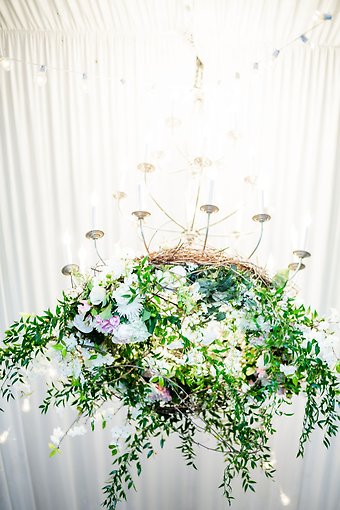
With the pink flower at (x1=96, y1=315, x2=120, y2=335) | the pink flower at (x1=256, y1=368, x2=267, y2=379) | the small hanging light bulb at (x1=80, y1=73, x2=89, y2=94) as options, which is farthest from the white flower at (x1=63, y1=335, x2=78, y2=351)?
the small hanging light bulb at (x1=80, y1=73, x2=89, y2=94)

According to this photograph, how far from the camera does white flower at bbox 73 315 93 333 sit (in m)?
1.27

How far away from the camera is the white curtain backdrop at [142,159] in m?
2.61

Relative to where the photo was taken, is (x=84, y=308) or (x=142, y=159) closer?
(x=84, y=308)

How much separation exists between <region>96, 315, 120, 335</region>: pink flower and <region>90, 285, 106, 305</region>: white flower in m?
0.04

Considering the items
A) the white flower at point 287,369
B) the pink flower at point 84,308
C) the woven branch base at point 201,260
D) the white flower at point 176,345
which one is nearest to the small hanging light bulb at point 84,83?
the woven branch base at point 201,260

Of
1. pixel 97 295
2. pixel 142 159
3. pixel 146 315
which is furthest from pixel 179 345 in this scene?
pixel 142 159

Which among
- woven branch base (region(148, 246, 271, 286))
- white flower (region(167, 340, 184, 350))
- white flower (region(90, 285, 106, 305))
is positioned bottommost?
white flower (region(167, 340, 184, 350))

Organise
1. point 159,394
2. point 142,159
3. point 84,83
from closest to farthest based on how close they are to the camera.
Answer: point 159,394 < point 84,83 < point 142,159

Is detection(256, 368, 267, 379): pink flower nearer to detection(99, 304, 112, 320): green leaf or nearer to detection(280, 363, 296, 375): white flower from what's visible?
detection(280, 363, 296, 375): white flower

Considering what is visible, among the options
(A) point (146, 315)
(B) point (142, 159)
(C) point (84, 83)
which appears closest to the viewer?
(A) point (146, 315)

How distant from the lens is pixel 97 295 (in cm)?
126

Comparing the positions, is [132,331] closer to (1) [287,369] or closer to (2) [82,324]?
(2) [82,324]

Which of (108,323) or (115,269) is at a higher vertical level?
(115,269)

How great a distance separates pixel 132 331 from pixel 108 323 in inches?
2.6
